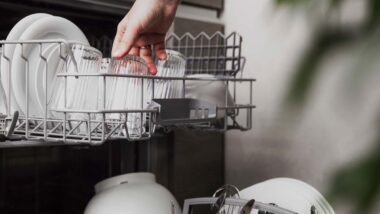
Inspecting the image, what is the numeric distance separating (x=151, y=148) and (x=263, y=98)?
301 millimetres

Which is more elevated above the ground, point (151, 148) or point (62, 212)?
point (151, 148)

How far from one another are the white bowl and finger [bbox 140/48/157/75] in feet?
0.59

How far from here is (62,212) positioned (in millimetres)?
906

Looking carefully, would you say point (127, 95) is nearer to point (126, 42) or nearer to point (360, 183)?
point (126, 42)

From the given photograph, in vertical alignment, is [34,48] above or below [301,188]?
above

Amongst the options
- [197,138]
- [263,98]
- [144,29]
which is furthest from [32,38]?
[263,98]

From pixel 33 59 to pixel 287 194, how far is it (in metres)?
0.45

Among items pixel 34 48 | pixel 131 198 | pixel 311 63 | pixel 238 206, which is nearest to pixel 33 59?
pixel 34 48

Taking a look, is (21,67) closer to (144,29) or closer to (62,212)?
(144,29)

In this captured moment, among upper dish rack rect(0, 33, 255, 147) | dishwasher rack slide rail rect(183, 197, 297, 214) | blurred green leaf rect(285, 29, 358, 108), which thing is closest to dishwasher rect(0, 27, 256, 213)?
upper dish rack rect(0, 33, 255, 147)

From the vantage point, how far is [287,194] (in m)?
0.78

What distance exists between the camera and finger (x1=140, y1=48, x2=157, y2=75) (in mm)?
723

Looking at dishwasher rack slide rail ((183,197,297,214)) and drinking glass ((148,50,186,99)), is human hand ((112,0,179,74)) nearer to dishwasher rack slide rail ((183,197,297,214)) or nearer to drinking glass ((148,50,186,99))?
drinking glass ((148,50,186,99))

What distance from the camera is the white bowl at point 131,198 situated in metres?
0.70
